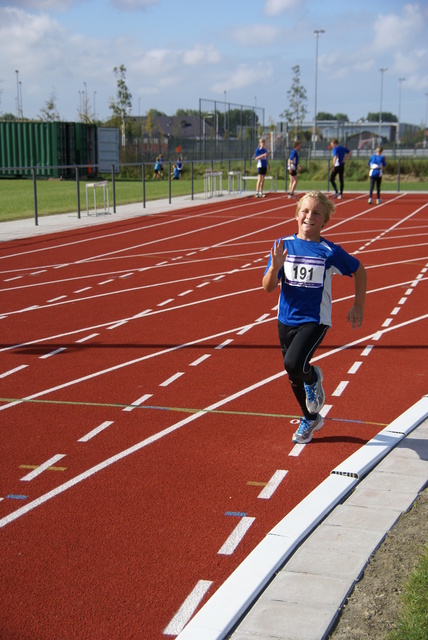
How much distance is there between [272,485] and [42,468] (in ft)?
Result: 4.96

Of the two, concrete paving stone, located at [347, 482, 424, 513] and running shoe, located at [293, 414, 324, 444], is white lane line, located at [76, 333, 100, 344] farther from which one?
concrete paving stone, located at [347, 482, 424, 513]

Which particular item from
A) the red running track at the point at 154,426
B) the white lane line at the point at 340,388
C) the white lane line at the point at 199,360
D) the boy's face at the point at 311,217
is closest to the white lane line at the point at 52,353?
the red running track at the point at 154,426

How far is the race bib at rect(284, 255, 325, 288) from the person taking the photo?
559 cm

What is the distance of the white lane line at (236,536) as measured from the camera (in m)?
4.27

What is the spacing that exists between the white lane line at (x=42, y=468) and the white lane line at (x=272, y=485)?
1445 mm

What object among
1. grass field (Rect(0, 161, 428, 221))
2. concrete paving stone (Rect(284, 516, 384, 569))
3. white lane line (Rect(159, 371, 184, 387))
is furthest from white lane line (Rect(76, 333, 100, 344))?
grass field (Rect(0, 161, 428, 221))

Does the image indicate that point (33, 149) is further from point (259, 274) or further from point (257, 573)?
point (257, 573)

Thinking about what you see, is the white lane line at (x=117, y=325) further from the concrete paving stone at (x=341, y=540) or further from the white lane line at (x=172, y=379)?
the concrete paving stone at (x=341, y=540)

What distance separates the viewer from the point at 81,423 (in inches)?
249

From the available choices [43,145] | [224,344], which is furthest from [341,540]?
[43,145]

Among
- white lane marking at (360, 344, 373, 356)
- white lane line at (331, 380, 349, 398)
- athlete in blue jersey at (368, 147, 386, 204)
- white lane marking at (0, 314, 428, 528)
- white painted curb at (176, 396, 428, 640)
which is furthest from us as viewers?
athlete in blue jersey at (368, 147, 386, 204)

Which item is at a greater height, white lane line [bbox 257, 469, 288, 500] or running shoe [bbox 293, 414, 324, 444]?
running shoe [bbox 293, 414, 324, 444]

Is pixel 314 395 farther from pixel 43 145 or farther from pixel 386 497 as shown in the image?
pixel 43 145

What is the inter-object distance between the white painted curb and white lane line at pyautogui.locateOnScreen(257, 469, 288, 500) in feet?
0.92
